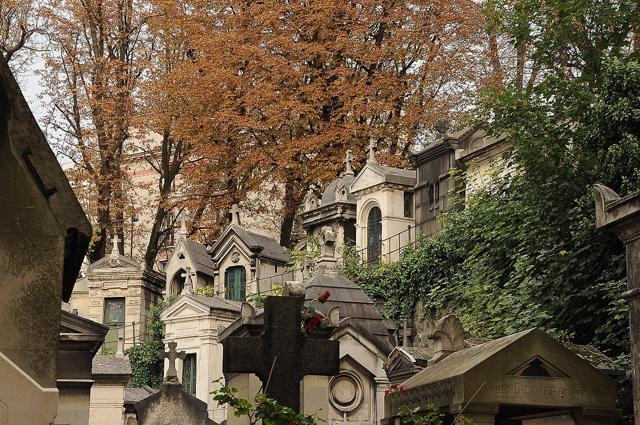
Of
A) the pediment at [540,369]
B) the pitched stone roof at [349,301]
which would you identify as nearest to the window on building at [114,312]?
the pitched stone roof at [349,301]

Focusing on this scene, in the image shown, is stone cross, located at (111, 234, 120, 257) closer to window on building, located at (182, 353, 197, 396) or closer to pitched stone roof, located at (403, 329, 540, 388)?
window on building, located at (182, 353, 197, 396)

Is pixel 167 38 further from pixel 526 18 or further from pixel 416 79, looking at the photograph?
pixel 526 18

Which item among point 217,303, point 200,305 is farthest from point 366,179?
point 200,305

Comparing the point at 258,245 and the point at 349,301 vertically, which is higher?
the point at 258,245

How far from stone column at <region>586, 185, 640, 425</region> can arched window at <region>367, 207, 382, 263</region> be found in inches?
938

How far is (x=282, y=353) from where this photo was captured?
29.5 feet

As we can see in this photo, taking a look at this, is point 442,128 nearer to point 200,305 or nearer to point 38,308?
point 200,305

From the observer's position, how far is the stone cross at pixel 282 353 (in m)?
8.91

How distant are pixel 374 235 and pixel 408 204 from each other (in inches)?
54.9

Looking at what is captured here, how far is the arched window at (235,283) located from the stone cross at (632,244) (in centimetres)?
2893

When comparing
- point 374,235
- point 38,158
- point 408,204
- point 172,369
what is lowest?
point 38,158

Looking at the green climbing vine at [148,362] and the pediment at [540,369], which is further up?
the green climbing vine at [148,362]

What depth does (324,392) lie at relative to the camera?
44.9ft

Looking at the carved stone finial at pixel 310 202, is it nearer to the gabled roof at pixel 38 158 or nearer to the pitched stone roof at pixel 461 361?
the pitched stone roof at pixel 461 361
